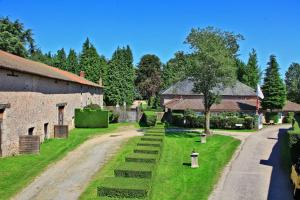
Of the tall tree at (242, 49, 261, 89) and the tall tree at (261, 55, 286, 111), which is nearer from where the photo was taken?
the tall tree at (261, 55, 286, 111)

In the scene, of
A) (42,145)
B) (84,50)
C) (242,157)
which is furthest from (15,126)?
(84,50)

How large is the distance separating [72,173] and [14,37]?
4869 cm

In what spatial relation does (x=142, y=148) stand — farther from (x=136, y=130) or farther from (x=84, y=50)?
(x=84, y=50)

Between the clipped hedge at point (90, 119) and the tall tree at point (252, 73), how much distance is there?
49690mm

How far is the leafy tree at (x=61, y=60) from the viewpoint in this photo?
89.1 metres

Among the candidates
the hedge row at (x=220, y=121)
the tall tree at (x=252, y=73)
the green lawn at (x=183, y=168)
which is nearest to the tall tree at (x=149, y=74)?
the tall tree at (x=252, y=73)

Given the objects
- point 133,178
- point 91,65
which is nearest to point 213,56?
point 133,178

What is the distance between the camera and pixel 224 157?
25.6 m

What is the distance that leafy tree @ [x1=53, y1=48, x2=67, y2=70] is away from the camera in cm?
8907

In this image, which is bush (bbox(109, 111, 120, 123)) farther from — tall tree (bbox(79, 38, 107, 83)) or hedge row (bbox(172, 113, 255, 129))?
tall tree (bbox(79, 38, 107, 83))

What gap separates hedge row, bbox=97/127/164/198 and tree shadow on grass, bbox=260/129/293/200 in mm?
5762

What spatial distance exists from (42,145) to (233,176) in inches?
592

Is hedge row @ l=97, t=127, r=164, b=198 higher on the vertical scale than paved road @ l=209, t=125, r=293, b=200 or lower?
higher

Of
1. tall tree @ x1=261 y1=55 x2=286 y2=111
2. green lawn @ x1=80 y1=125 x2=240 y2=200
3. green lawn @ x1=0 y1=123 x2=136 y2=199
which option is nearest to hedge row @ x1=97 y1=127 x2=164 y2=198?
green lawn @ x1=80 y1=125 x2=240 y2=200
